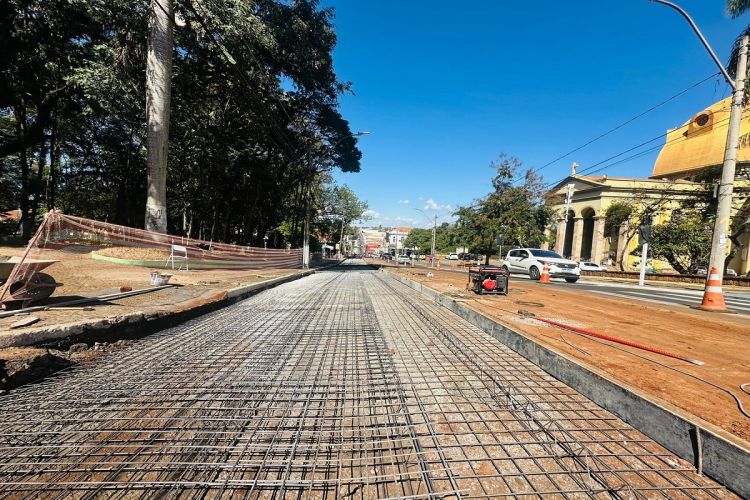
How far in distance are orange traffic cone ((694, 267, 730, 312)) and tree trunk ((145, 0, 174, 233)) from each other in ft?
59.3

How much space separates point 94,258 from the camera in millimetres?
10375

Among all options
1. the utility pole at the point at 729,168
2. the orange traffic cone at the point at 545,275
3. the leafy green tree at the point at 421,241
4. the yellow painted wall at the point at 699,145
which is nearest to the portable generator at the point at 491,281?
the utility pole at the point at 729,168

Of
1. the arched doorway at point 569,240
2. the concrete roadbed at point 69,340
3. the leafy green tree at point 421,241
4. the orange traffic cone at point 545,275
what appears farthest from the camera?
the leafy green tree at point 421,241

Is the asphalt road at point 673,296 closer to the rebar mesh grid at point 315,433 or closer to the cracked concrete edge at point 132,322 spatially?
the rebar mesh grid at point 315,433

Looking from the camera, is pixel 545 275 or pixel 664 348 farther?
pixel 545 275

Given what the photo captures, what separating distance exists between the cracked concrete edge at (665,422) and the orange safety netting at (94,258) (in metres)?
6.30

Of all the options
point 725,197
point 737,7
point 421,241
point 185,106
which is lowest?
point 725,197

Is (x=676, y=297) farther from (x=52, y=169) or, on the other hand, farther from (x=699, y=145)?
(x=699, y=145)

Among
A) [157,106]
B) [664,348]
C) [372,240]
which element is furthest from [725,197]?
[372,240]

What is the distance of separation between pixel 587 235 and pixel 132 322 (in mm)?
55024

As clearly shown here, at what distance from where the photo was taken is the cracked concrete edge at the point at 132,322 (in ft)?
10.4

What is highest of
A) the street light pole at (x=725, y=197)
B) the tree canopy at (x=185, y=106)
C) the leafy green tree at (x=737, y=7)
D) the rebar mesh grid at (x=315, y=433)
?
the leafy green tree at (x=737, y=7)

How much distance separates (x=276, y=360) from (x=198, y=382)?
853 mm


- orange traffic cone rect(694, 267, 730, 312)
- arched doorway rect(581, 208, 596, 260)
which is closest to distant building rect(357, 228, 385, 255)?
arched doorway rect(581, 208, 596, 260)
